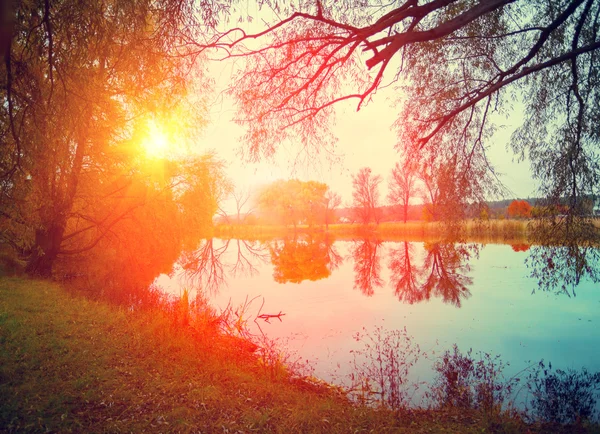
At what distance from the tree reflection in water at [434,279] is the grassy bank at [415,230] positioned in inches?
15.8

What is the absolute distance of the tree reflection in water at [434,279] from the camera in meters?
8.11

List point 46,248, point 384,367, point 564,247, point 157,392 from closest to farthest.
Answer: point 157,392, point 384,367, point 564,247, point 46,248

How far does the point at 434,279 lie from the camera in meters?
14.1

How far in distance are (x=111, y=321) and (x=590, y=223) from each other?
8.77m

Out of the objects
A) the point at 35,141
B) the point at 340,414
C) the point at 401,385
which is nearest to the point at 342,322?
the point at 401,385

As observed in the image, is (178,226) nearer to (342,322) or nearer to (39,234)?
(39,234)

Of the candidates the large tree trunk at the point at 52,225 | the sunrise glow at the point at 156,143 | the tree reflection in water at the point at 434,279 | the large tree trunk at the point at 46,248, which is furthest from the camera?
the sunrise glow at the point at 156,143

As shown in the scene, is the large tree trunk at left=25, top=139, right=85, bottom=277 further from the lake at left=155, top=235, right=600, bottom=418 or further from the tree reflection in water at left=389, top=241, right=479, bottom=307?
the tree reflection in water at left=389, top=241, right=479, bottom=307

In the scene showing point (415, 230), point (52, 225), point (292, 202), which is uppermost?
point (292, 202)

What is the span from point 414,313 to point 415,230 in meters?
29.2

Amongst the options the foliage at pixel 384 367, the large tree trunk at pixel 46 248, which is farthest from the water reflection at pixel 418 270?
the large tree trunk at pixel 46 248

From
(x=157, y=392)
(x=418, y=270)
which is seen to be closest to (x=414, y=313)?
(x=157, y=392)

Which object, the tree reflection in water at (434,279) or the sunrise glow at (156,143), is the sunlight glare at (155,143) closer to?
the sunrise glow at (156,143)

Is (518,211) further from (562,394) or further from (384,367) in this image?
(384,367)
